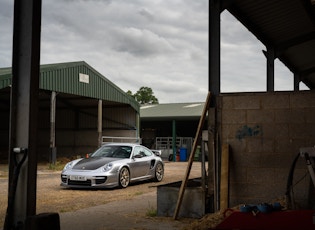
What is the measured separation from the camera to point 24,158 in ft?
18.1

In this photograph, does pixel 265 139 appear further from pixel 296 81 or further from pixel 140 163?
pixel 296 81

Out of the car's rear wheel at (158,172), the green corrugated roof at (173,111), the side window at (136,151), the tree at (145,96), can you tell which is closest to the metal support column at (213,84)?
the side window at (136,151)

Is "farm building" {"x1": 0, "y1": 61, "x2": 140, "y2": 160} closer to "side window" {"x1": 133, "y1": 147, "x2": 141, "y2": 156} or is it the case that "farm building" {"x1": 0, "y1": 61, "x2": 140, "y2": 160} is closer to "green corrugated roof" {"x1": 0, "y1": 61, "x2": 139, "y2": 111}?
"green corrugated roof" {"x1": 0, "y1": 61, "x2": 139, "y2": 111}

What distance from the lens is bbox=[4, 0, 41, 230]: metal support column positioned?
5.52 metres

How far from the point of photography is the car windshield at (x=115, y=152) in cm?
1481

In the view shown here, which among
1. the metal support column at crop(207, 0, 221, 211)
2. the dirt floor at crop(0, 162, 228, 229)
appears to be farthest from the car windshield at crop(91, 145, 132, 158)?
the metal support column at crop(207, 0, 221, 211)

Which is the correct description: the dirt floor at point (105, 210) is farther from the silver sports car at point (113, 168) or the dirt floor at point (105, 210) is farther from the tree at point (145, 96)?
the tree at point (145, 96)

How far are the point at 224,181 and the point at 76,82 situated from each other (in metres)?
20.2

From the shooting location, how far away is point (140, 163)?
49.7ft

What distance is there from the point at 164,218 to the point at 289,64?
9.46m

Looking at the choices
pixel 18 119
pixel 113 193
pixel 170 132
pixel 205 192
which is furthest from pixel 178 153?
pixel 18 119

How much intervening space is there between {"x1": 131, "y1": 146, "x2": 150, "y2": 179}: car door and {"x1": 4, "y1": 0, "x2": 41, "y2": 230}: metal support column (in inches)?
358

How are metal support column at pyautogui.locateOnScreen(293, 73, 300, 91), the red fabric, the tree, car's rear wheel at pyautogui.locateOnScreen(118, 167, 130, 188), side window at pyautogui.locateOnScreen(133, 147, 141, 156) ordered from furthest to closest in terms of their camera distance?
1. the tree
2. metal support column at pyautogui.locateOnScreen(293, 73, 300, 91)
3. side window at pyautogui.locateOnScreen(133, 147, 141, 156)
4. car's rear wheel at pyautogui.locateOnScreen(118, 167, 130, 188)
5. the red fabric

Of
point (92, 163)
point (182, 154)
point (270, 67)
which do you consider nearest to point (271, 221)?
point (270, 67)
